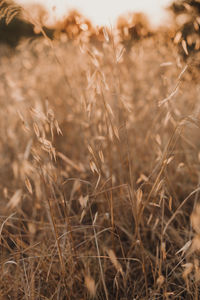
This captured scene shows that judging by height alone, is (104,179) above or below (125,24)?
below

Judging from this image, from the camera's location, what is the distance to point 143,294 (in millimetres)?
776

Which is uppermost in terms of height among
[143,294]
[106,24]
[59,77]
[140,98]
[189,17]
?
[106,24]

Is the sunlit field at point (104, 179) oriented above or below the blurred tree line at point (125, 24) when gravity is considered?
below

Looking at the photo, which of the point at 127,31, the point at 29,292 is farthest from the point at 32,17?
the point at 29,292

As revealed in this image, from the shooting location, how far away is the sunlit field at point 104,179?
70 cm

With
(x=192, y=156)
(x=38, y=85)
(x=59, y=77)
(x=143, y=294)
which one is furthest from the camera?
(x=59, y=77)

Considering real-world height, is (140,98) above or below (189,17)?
below

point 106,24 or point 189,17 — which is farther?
point 189,17

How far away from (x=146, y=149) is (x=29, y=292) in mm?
922

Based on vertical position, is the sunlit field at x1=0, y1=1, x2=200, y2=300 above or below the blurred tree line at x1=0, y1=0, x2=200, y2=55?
below

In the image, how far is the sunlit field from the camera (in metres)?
0.70

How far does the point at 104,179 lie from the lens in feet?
3.47

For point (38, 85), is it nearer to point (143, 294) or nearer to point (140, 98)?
point (140, 98)

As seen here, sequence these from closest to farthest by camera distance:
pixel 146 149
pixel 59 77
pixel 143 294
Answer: pixel 143 294, pixel 146 149, pixel 59 77
